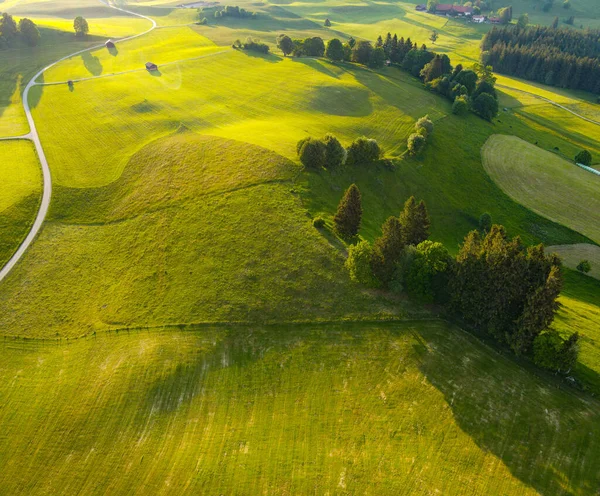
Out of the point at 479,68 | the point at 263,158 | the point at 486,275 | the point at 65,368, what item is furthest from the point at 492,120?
the point at 65,368

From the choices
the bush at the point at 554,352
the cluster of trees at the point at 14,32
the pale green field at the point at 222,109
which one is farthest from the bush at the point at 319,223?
the cluster of trees at the point at 14,32

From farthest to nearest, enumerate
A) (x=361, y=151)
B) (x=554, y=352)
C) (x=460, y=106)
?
(x=460, y=106)
(x=361, y=151)
(x=554, y=352)

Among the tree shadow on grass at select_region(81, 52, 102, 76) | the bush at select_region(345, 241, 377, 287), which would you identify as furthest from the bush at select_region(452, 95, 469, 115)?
the tree shadow on grass at select_region(81, 52, 102, 76)

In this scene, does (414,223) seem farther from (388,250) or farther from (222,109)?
(222,109)

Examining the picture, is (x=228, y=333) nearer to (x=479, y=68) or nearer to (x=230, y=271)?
(x=230, y=271)

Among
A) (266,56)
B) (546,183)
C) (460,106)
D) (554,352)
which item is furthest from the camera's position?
(266,56)

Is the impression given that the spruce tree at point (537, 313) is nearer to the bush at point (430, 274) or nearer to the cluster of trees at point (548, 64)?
the bush at point (430, 274)

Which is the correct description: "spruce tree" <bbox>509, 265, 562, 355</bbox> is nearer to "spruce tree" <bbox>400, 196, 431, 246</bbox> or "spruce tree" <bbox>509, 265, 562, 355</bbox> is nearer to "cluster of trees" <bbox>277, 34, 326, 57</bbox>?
"spruce tree" <bbox>400, 196, 431, 246</bbox>

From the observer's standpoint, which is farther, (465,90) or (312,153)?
(465,90)

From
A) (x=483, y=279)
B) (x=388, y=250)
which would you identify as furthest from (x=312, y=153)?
(x=483, y=279)
